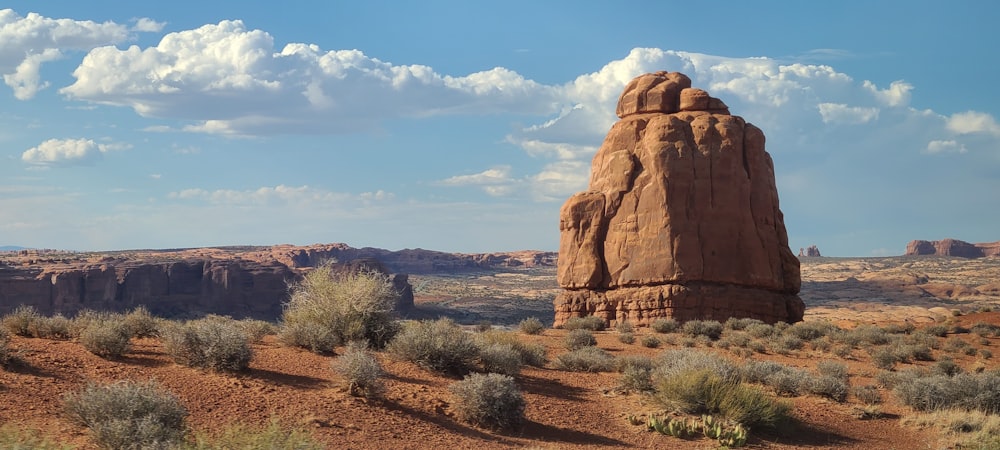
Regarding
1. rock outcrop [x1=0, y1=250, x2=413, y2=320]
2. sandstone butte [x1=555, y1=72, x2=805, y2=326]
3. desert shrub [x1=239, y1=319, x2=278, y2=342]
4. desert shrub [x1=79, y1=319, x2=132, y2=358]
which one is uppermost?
sandstone butte [x1=555, y1=72, x2=805, y2=326]

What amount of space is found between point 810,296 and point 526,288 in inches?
1392

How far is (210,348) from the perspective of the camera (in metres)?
11.6

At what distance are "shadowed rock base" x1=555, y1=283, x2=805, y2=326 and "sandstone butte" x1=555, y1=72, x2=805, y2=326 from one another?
0.04 m

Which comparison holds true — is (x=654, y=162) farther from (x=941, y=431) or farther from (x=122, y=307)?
(x=122, y=307)

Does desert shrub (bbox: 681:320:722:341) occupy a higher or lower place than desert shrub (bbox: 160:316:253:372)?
lower

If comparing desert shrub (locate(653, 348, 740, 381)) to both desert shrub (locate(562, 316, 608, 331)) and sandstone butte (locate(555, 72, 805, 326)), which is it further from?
sandstone butte (locate(555, 72, 805, 326))

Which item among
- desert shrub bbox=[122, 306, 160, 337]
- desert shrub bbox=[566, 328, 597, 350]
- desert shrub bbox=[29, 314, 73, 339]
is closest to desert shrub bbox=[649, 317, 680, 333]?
desert shrub bbox=[566, 328, 597, 350]

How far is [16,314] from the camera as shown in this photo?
14031 millimetres

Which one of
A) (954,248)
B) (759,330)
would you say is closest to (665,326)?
(759,330)

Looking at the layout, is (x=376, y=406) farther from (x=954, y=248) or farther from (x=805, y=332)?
(x=954, y=248)

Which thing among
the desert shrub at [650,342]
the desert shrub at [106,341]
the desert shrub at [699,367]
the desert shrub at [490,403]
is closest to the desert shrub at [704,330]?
the desert shrub at [650,342]

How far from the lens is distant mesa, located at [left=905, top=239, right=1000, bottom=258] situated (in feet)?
392

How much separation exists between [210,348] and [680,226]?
70.0 ft

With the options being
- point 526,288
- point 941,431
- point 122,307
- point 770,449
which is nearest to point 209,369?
point 770,449
